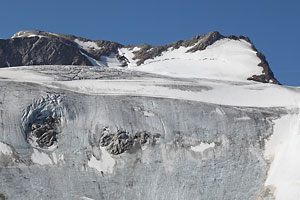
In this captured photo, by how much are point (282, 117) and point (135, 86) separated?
417 inches

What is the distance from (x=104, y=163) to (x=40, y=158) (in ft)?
11.6

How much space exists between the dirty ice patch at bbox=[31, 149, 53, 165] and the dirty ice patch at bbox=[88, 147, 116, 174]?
2.28 meters

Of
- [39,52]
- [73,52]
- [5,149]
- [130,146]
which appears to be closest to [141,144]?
[130,146]

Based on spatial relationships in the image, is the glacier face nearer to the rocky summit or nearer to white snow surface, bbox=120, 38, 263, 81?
white snow surface, bbox=120, 38, 263, 81

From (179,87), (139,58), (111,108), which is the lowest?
(111,108)

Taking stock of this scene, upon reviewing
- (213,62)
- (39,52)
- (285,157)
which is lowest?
(285,157)

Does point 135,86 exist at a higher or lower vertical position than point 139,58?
lower

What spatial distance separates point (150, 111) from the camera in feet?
94.2

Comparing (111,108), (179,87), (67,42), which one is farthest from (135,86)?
(67,42)

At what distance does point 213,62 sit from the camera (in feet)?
278

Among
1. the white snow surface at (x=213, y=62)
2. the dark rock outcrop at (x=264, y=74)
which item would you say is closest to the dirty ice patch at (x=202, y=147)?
the white snow surface at (x=213, y=62)

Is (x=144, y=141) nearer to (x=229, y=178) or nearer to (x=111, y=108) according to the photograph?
(x=111, y=108)

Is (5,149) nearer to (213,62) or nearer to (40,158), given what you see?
(40,158)

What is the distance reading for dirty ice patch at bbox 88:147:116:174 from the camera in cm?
2527
